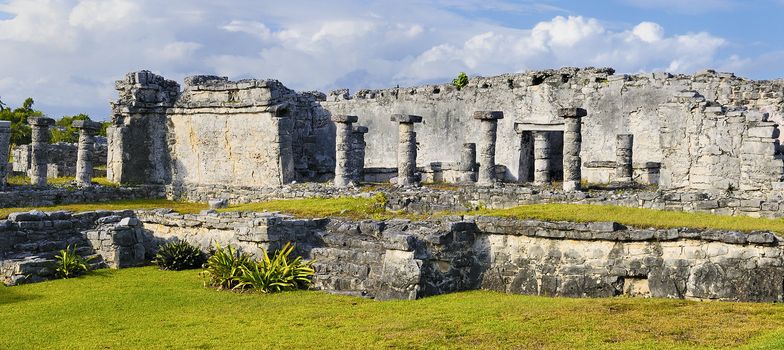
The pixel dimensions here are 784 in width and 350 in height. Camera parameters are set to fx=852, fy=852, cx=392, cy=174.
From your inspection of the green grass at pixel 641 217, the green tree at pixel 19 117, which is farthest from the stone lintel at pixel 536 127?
the green tree at pixel 19 117

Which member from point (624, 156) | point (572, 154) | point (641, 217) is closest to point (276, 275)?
point (641, 217)

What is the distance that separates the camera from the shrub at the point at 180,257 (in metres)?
15.0

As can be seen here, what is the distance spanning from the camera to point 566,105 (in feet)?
82.9

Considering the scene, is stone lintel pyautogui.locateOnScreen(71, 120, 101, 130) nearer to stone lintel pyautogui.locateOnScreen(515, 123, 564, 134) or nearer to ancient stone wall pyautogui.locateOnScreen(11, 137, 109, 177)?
ancient stone wall pyautogui.locateOnScreen(11, 137, 109, 177)

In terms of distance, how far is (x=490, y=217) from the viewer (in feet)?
41.5

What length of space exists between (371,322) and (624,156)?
14.1m

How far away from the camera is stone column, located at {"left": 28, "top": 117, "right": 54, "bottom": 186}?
24.2 m

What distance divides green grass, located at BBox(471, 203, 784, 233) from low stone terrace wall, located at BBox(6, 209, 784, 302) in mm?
410

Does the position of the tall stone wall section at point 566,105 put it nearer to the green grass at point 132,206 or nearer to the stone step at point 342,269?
the green grass at point 132,206

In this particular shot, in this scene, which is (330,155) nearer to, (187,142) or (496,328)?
(187,142)

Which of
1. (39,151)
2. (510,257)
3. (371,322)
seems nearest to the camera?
(371,322)

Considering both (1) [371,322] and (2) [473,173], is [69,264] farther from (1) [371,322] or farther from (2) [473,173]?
(2) [473,173]

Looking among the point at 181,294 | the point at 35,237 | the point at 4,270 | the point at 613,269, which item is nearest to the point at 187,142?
the point at 35,237

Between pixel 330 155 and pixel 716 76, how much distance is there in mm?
13156
